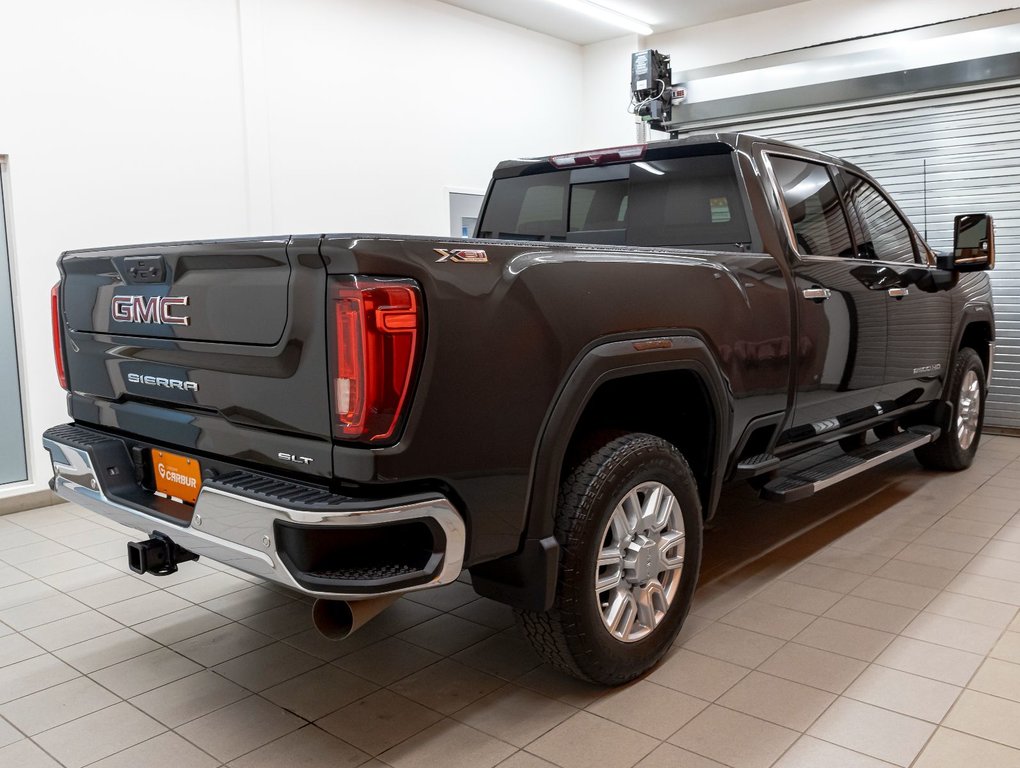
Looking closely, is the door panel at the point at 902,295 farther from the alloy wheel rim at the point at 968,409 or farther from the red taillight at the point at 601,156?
the red taillight at the point at 601,156

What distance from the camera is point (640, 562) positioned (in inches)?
103

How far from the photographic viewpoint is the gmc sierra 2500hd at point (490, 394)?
6.48ft

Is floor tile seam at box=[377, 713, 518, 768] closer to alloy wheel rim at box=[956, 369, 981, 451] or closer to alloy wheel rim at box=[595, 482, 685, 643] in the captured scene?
alloy wheel rim at box=[595, 482, 685, 643]

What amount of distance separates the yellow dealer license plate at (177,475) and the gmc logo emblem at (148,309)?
15.2 inches

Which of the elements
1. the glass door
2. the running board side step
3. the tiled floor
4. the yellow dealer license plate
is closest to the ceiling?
the glass door

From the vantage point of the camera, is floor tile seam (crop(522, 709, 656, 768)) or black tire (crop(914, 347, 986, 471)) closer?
floor tile seam (crop(522, 709, 656, 768))

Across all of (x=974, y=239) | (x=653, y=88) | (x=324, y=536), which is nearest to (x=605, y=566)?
(x=324, y=536)

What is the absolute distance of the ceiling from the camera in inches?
322

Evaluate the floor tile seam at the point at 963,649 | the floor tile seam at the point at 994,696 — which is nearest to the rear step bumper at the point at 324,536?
the floor tile seam at the point at 994,696

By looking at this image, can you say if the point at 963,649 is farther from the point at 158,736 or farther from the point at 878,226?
the point at 158,736

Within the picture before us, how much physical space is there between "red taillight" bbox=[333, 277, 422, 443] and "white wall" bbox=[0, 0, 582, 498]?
4.19 m

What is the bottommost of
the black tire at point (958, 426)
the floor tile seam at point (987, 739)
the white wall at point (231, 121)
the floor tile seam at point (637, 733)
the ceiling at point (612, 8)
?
the floor tile seam at point (987, 739)

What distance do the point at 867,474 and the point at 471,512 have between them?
421cm

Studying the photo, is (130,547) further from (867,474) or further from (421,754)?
(867,474)
